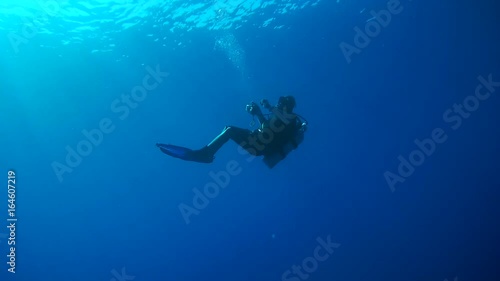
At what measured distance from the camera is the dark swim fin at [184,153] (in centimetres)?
739

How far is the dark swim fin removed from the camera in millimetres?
7386

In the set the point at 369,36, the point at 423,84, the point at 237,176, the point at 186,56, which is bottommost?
the point at 423,84

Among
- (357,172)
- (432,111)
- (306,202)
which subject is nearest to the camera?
(432,111)

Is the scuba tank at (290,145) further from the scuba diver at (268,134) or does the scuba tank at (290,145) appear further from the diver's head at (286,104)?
the diver's head at (286,104)

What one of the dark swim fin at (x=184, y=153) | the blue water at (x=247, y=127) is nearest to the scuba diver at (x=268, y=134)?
the dark swim fin at (x=184, y=153)

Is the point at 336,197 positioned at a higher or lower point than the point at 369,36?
lower

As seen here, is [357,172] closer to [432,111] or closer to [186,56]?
[432,111]

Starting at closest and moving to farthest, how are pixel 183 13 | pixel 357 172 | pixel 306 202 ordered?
pixel 183 13 < pixel 357 172 < pixel 306 202

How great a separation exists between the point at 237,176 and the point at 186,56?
3839 centimetres

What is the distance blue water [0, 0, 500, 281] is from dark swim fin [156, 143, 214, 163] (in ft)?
48.5

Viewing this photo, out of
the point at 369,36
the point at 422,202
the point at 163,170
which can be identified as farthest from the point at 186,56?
the point at 422,202

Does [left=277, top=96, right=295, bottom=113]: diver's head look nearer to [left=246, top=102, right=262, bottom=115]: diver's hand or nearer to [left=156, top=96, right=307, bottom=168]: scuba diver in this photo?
[left=156, top=96, right=307, bottom=168]: scuba diver

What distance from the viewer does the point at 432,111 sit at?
42.2 m

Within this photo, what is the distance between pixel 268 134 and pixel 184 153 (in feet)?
6.35
